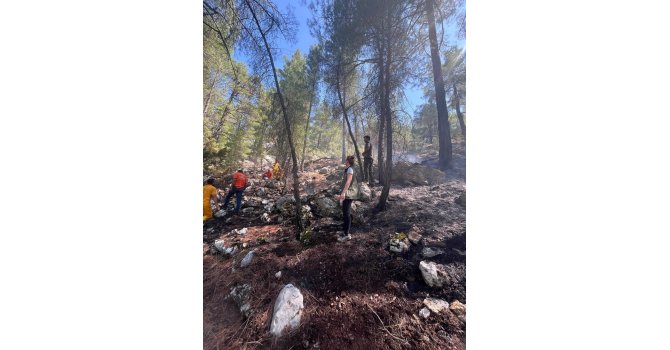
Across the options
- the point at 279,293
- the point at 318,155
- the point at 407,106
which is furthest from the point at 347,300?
the point at 407,106

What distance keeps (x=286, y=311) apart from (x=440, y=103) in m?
Result: 2.41

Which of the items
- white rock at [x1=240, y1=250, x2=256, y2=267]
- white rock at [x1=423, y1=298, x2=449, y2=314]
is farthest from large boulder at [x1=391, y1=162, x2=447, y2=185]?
white rock at [x1=240, y1=250, x2=256, y2=267]

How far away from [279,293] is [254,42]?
247 centimetres

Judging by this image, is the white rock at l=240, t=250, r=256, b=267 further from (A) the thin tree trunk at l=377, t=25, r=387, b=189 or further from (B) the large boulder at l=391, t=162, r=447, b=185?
(B) the large boulder at l=391, t=162, r=447, b=185

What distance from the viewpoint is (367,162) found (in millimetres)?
1959

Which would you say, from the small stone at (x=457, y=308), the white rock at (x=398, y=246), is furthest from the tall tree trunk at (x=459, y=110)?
the small stone at (x=457, y=308)

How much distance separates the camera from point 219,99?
193 centimetres

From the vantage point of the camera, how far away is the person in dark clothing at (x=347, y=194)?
72.2 inches

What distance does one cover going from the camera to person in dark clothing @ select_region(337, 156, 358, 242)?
6.02ft

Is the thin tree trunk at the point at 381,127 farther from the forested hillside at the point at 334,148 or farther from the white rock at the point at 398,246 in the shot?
the white rock at the point at 398,246

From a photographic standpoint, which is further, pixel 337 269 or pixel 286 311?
pixel 337 269

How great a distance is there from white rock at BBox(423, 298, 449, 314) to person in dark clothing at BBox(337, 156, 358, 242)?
0.85 meters

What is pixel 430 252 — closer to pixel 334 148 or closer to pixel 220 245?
pixel 334 148

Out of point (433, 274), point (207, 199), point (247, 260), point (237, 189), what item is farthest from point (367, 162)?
point (207, 199)
